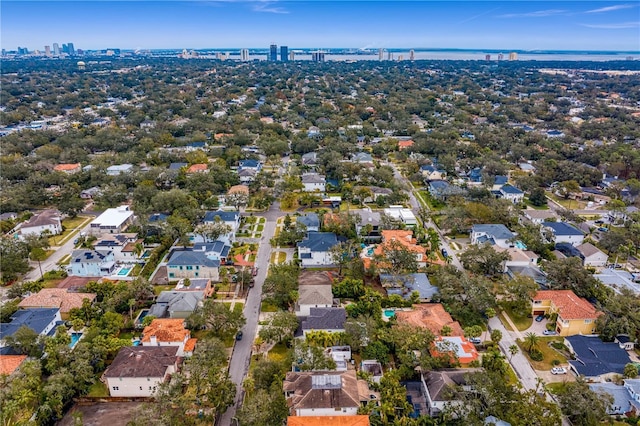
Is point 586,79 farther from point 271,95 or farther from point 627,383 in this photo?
point 627,383

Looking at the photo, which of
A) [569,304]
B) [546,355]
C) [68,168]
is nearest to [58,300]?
[546,355]

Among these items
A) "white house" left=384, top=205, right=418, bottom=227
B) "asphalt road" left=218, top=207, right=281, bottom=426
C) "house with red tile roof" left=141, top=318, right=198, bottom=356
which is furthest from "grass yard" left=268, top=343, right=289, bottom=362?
"white house" left=384, top=205, right=418, bottom=227

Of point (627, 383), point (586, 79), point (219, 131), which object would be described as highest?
point (586, 79)

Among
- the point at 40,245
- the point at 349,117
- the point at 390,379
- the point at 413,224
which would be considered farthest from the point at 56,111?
the point at 390,379

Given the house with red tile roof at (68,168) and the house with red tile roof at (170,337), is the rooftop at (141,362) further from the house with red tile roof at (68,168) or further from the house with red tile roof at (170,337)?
the house with red tile roof at (68,168)

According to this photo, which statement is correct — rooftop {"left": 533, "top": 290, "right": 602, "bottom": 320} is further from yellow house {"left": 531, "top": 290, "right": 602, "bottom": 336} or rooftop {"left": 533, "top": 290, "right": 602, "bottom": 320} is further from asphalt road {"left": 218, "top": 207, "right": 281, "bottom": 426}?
asphalt road {"left": 218, "top": 207, "right": 281, "bottom": 426}

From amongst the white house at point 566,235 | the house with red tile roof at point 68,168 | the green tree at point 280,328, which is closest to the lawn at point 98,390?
the green tree at point 280,328
